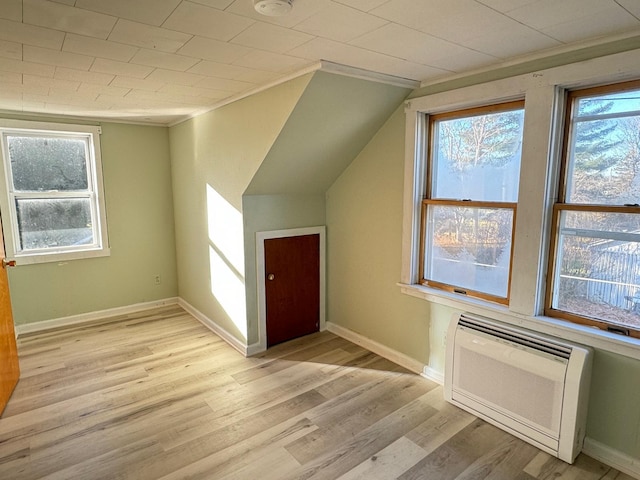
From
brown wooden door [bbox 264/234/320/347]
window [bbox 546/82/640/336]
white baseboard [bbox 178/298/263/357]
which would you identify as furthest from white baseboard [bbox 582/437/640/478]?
white baseboard [bbox 178/298/263/357]

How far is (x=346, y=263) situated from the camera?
3797 millimetres

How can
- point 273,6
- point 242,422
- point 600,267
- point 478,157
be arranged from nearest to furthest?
point 273,6 < point 600,267 < point 242,422 < point 478,157

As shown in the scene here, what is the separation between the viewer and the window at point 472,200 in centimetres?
254

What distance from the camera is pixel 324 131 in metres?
2.97

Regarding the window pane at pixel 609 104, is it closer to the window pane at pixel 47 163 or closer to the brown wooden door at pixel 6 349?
the brown wooden door at pixel 6 349

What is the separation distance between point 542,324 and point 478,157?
1.21 metres

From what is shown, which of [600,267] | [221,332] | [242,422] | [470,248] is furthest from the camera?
[221,332]

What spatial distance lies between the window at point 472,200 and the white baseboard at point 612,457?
0.94 metres

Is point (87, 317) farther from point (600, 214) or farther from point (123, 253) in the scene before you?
point (600, 214)

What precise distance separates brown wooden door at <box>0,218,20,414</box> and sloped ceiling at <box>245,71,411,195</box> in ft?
6.58

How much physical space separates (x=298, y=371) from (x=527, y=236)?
208 centimetres

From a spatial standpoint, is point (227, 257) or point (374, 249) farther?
point (227, 257)

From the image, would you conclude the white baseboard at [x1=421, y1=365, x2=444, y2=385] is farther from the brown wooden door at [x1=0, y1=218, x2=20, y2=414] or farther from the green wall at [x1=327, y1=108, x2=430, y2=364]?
the brown wooden door at [x1=0, y1=218, x2=20, y2=414]

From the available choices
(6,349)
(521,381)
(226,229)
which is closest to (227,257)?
(226,229)
